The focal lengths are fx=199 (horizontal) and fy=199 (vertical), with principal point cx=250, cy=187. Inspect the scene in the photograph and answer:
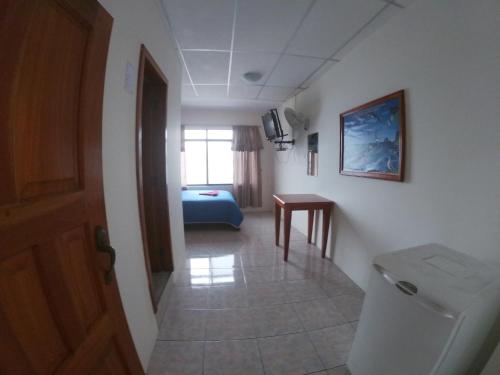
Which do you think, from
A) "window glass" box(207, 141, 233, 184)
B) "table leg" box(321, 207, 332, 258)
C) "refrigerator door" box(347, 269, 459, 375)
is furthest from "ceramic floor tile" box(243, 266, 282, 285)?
"window glass" box(207, 141, 233, 184)

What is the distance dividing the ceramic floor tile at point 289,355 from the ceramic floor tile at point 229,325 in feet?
0.48

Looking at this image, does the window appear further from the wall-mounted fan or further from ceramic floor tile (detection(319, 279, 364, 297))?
ceramic floor tile (detection(319, 279, 364, 297))

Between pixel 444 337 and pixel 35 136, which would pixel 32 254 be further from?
pixel 444 337

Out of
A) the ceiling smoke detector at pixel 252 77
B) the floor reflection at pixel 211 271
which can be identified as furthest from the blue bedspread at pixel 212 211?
the ceiling smoke detector at pixel 252 77

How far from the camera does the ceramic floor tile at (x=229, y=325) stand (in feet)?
4.65

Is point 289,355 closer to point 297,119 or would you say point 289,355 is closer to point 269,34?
point 269,34

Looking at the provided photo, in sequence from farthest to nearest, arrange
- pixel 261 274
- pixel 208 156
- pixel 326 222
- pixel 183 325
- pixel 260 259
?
pixel 208 156
pixel 260 259
pixel 326 222
pixel 261 274
pixel 183 325

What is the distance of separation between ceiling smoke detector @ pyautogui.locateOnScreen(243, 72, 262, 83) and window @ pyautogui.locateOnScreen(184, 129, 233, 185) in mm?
2240

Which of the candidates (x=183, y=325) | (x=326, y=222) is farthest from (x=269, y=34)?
(x=183, y=325)

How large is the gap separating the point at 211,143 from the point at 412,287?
4646mm

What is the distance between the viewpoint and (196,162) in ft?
16.1

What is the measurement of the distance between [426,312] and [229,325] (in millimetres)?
1254

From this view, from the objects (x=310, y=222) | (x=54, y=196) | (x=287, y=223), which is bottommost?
(x=310, y=222)

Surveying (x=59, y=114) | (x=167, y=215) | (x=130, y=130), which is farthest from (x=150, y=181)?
(x=59, y=114)
